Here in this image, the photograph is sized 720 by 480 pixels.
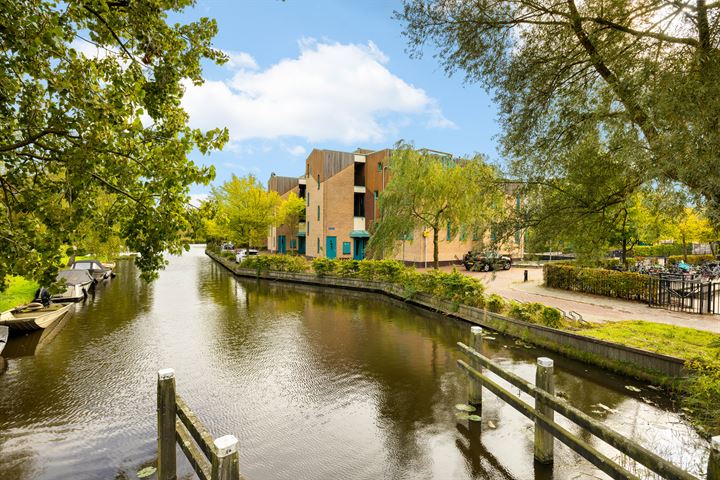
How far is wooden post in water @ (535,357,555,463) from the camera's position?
4.95 meters

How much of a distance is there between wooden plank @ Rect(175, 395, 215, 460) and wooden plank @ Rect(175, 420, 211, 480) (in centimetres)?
10

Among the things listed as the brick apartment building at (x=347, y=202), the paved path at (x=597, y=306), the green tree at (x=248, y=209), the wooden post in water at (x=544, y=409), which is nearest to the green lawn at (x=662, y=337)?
the paved path at (x=597, y=306)

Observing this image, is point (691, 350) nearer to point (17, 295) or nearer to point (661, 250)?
point (17, 295)

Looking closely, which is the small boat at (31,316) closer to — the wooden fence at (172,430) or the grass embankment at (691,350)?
the wooden fence at (172,430)

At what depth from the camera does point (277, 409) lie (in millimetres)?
7156

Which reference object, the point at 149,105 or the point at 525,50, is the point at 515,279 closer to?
the point at 525,50

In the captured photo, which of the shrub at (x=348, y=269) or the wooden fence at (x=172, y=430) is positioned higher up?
the shrub at (x=348, y=269)

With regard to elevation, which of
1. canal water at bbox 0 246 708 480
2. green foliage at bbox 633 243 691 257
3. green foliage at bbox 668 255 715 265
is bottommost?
canal water at bbox 0 246 708 480

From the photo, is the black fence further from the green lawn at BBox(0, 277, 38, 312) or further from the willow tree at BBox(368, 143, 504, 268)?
the green lawn at BBox(0, 277, 38, 312)

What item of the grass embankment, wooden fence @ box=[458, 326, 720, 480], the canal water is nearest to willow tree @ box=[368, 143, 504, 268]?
the canal water

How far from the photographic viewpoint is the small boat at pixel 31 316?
11098 mm

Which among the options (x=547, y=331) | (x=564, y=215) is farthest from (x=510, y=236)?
(x=547, y=331)

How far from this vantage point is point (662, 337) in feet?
29.0

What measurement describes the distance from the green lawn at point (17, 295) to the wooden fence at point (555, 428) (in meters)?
13.7
